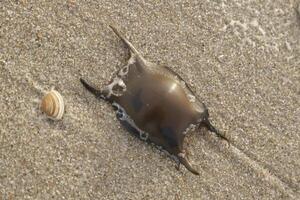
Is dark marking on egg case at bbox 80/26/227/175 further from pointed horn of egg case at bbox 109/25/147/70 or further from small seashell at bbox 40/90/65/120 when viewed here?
small seashell at bbox 40/90/65/120

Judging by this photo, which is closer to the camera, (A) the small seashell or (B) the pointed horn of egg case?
(A) the small seashell

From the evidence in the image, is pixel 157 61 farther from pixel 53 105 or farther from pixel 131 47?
pixel 53 105

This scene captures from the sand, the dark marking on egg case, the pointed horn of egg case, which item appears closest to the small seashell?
the sand

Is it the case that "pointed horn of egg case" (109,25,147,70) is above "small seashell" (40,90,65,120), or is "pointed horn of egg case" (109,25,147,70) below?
above

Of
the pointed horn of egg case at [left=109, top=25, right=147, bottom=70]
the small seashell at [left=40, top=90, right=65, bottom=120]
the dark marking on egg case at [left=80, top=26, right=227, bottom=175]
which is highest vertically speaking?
the pointed horn of egg case at [left=109, top=25, right=147, bottom=70]

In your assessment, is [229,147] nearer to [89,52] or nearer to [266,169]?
[266,169]

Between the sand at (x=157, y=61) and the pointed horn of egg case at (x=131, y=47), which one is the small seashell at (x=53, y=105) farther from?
the pointed horn of egg case at (x=131, y=47)

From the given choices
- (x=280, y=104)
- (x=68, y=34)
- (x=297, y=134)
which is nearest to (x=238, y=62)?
(x=280, y=104)
